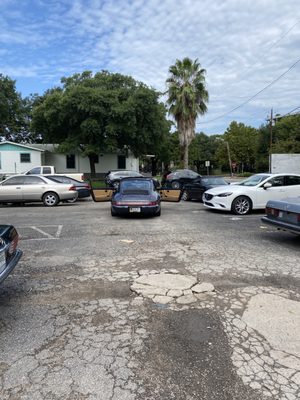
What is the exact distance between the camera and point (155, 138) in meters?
34.0

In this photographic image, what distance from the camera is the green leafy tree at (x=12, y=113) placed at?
162 feet

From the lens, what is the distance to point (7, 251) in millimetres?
4113

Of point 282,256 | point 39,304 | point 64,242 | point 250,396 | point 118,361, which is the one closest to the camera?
point 250,396

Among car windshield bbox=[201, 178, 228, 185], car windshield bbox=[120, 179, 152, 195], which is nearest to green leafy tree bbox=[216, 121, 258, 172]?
car windshield bbox=[201, 178, 228, 185]

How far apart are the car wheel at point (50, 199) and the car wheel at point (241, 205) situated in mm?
8221

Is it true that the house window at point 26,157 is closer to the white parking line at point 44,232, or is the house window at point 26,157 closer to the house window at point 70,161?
the house window at point 70,161

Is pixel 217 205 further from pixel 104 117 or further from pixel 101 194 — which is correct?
pixel 104 117

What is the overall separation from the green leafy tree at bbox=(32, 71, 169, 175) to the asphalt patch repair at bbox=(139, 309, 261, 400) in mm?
27625

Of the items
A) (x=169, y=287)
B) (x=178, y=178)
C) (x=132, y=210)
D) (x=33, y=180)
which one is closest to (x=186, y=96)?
(x=178, y=178)

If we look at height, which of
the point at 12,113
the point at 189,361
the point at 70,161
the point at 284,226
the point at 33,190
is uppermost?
the point at 12,113

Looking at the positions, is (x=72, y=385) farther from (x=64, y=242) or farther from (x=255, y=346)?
(x=64, y=242)

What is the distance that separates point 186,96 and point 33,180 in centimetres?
1906

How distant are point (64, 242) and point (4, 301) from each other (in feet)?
10.9

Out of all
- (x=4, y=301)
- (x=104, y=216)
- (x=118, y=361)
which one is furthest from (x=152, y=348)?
(x=104, y=216)
